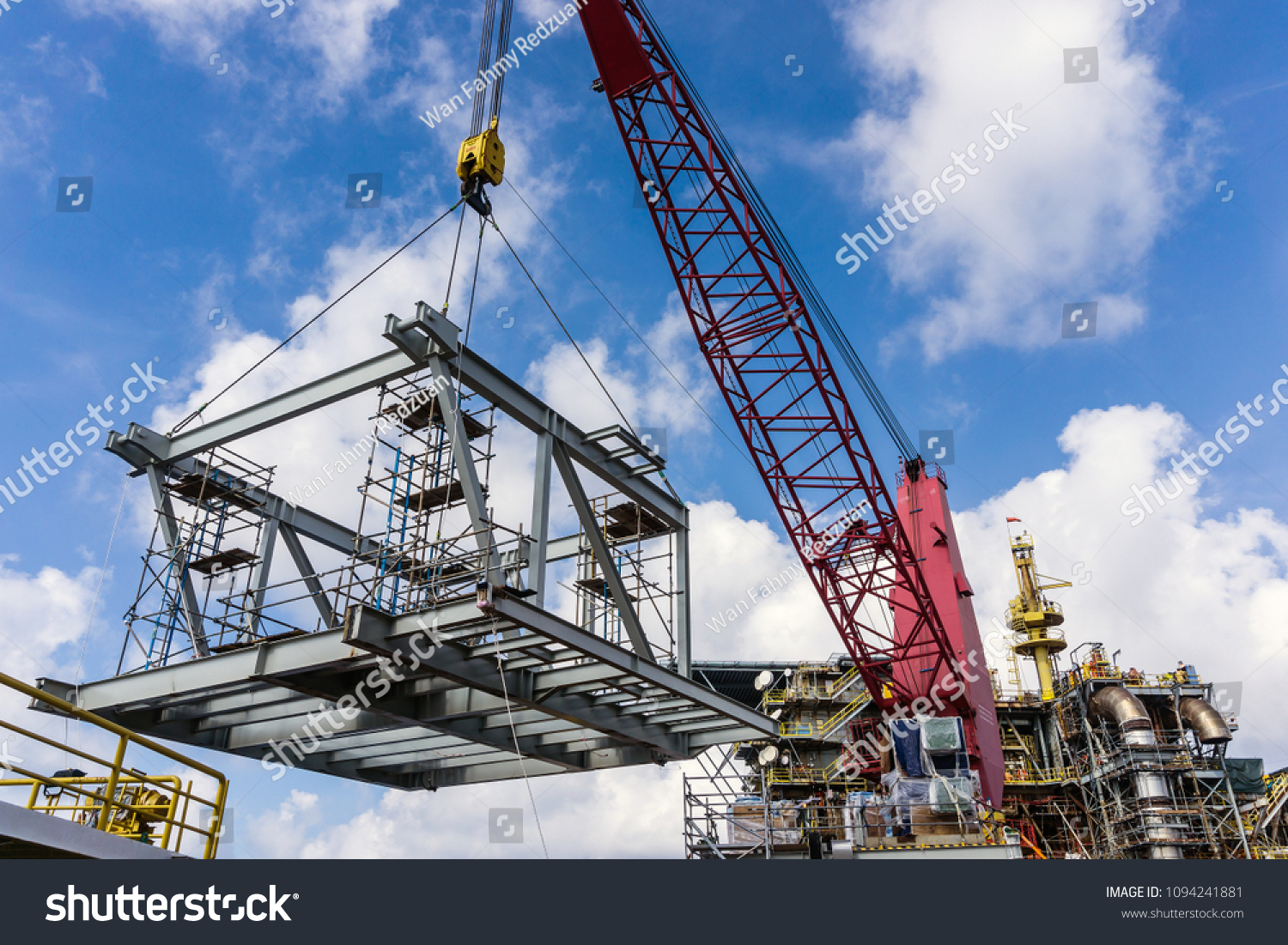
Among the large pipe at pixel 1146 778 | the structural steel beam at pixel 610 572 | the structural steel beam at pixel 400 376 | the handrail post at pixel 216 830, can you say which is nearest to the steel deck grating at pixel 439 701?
the structural steel beam at pixel 610 572

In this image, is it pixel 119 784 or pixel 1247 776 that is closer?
pixel 119 784

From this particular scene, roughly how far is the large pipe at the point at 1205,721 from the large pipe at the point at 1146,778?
5.93 ft

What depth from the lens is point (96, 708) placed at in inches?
710

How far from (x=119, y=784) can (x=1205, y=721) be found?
47.8m

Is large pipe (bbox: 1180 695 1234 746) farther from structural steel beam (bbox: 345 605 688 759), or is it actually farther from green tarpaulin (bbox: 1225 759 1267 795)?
structural steel beam (bbox: 345 605 688 759)

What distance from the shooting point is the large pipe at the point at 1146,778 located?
42656 millimetres

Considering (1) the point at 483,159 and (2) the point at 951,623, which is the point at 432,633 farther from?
(2) the point at 951,623

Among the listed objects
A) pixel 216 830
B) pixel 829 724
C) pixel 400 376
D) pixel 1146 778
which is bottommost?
pixel 216 830

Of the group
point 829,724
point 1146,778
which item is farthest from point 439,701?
point 1146,778

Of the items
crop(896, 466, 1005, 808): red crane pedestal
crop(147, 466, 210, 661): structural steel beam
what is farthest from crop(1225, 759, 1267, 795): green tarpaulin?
crop(147, 466, 210, 661): structural steel beam

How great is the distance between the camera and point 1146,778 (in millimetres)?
43906

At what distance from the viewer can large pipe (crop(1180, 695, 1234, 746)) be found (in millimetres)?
45625

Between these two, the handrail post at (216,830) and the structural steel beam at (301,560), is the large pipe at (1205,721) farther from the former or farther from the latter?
the handrail post at (216,830)
